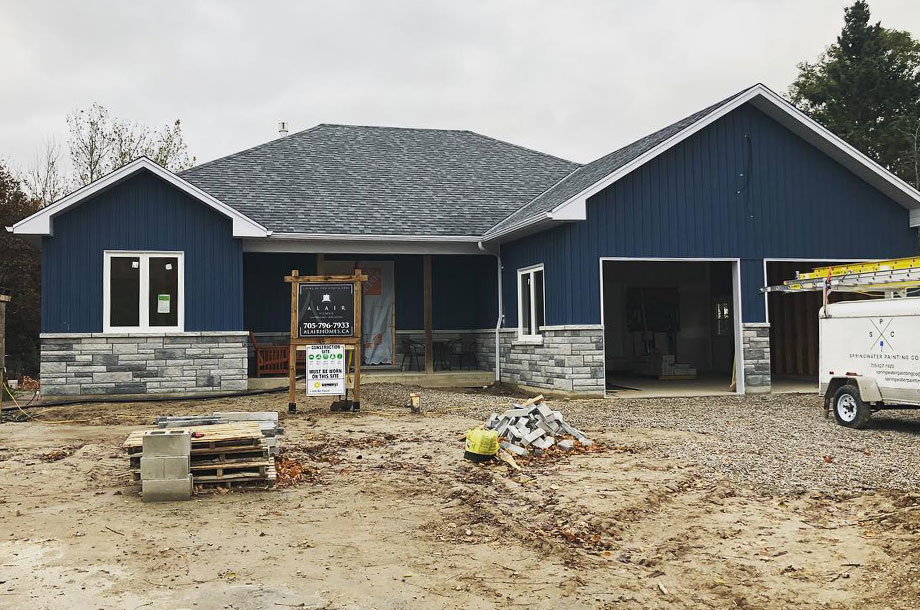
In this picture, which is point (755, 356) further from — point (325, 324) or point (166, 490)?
point (166, 490)

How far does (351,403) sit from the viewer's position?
13.6m

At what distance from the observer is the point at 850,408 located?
1095 centimetres

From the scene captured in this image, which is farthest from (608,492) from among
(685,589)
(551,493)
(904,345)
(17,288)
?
(17,288)

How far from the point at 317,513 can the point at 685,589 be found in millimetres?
3111

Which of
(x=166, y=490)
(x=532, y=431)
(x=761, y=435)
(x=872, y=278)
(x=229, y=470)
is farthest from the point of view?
(x=872, y=278)

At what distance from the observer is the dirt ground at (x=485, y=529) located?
4.74 m

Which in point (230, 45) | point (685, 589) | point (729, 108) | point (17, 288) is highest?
point (230, 45)

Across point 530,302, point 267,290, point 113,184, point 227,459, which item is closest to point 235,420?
point 227,459

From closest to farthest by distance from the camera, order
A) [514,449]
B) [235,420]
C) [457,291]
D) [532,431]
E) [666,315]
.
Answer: [514,449], [532,431], [235,420], [457,291], [666,315]

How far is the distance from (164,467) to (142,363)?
9.30 meters

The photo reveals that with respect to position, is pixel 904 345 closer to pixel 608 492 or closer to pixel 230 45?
pixel 608 492

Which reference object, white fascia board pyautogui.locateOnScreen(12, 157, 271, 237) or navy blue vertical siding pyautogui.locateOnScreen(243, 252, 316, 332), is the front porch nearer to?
navy blue vertical siding pyautogui.locateOnScreen(243, 252, 316, 332)

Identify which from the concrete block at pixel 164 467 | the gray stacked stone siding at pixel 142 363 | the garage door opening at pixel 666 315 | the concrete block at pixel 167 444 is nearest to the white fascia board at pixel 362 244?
the gray stacked stone siding at pixel 142 363

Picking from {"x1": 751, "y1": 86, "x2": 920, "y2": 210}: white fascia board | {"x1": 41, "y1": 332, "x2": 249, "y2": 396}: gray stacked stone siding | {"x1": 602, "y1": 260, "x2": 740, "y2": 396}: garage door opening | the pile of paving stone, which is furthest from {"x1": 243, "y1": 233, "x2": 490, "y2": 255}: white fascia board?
the pile of paving stone
